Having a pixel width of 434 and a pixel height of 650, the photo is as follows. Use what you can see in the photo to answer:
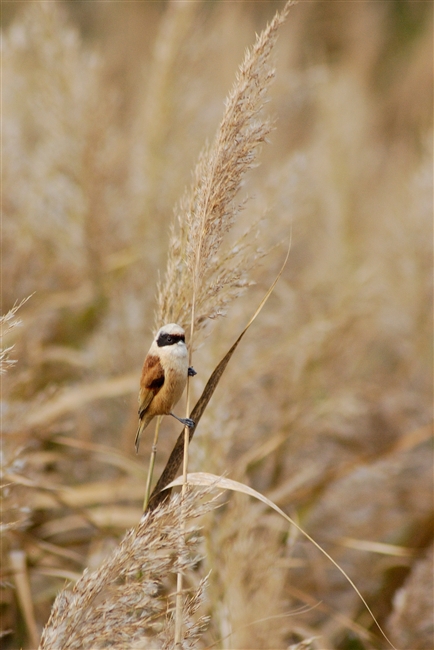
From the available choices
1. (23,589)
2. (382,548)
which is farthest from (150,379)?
(382,548)

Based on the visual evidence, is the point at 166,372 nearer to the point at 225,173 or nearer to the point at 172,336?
the point at 172,336

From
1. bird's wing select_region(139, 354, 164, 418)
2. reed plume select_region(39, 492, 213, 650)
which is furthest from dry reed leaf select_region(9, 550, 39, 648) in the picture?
bird's wing select_region(139, 354, 164, 418)

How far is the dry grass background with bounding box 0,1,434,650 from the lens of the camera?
123 centimetres

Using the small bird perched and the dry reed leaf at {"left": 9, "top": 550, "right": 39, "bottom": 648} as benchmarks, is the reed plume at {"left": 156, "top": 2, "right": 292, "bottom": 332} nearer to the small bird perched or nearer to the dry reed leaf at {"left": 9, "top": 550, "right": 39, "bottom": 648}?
the small bird perched

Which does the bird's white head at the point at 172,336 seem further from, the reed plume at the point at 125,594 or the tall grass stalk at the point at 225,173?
the reed plume at the point at 125,594

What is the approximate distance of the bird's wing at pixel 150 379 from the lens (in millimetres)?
726

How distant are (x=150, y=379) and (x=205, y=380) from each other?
53 cm

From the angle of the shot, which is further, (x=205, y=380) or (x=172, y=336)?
(x=205, y=380)

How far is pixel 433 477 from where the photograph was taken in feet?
6.43

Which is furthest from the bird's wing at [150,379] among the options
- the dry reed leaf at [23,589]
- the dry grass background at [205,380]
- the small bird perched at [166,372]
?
the dry reed leaf at [23,589]

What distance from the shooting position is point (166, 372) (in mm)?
712

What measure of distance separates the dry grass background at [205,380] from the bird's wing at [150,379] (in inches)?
13.9

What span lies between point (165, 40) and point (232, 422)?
54.1 inches

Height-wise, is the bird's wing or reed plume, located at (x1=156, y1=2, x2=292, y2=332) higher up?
reed plume, located at (x1=156, y1=2, x2=292, y2=332)
